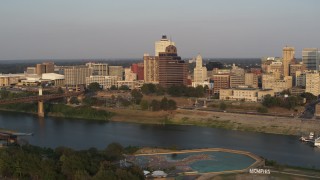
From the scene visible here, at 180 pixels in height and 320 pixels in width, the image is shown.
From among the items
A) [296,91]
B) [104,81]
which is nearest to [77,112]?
[296,91]

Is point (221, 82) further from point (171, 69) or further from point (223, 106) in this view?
point (223, 106)

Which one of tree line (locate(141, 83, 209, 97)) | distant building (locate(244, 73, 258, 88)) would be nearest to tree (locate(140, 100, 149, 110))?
tree line (locate(141, 83, 209, 97))

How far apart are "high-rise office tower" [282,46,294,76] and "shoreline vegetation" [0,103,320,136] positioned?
1703 cm

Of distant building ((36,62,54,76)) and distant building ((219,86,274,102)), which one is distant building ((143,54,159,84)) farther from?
distant building ((36,62,54,76))

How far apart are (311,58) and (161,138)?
27.1 m

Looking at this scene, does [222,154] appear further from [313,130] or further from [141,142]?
[313,130]

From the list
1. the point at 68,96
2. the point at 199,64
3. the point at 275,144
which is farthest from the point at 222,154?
the point at 199,64

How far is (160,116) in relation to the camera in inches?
909

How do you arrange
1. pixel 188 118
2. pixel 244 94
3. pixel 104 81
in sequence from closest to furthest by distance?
pixel 188 118
pixel 244 94
pixel 104 81

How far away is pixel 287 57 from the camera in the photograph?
3947 centimetres

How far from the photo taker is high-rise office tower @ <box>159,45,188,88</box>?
31.9 m

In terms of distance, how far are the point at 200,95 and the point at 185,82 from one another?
3.94m

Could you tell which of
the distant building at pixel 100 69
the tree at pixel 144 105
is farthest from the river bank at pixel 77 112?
the distant building at pixel 100 69

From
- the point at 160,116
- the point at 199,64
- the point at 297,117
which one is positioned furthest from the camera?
the point at 199,64
